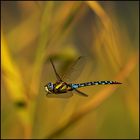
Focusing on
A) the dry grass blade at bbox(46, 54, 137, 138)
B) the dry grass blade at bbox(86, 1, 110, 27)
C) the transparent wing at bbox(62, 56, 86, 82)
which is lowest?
the dry grass blade at bbox(46, 54, 137, 138)

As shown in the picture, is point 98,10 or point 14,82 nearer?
point 14,82

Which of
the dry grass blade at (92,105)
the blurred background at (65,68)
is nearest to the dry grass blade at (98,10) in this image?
the blurred background at (65,68)

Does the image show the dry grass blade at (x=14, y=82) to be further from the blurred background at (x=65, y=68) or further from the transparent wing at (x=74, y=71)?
the transparent wing at (x=74, y=71)

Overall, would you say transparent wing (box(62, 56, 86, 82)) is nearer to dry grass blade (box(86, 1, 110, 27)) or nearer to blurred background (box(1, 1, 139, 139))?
blurred background (box(1, 1, 139, 139))

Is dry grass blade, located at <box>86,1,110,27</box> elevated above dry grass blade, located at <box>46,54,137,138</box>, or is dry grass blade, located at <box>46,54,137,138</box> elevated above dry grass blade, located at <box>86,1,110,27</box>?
dry grass blade, located at <box>86,1,110,27</box>

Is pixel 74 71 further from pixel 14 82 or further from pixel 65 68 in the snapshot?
pixel 14 82

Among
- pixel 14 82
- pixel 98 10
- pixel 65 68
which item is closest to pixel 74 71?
pixel 65 68

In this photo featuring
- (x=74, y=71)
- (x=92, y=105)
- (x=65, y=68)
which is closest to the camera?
(x=74, y=71)

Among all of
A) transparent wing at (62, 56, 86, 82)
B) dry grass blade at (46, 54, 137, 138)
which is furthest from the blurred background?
transparent wing at (62, 56, 86, 82)
